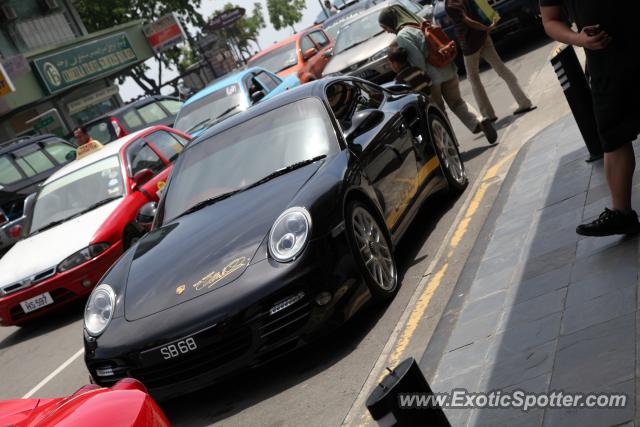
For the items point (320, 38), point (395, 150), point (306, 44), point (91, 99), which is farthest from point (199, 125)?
point (91, 99)

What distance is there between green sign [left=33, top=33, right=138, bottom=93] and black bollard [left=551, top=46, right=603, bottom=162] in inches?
1188

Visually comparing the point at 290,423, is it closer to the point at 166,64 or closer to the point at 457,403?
the point at 457,403

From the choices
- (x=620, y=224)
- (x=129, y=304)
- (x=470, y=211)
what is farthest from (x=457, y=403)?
(x=470, y=211)

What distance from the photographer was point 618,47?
5.33 meters

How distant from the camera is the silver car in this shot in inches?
682

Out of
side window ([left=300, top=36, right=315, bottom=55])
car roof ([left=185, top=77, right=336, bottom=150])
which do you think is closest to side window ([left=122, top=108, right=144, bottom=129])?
side window ([left=300, top=36, right=315, bottom=55])

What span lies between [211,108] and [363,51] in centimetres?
305

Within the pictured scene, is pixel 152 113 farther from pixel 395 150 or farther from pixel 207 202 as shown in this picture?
pixel 207 202

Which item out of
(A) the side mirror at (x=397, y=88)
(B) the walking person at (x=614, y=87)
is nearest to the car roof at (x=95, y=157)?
(A) the side mirror at (x=397, y=88)

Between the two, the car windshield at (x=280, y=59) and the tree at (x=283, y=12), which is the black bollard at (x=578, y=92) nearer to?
the car windshield at (x=280, y=59)

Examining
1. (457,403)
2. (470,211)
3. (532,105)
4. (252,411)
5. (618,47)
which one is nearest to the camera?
(457,403)

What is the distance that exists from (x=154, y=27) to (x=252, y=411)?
41825 mm

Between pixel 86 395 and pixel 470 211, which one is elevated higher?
pixel 86 395

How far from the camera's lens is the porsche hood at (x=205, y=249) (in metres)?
6.14
